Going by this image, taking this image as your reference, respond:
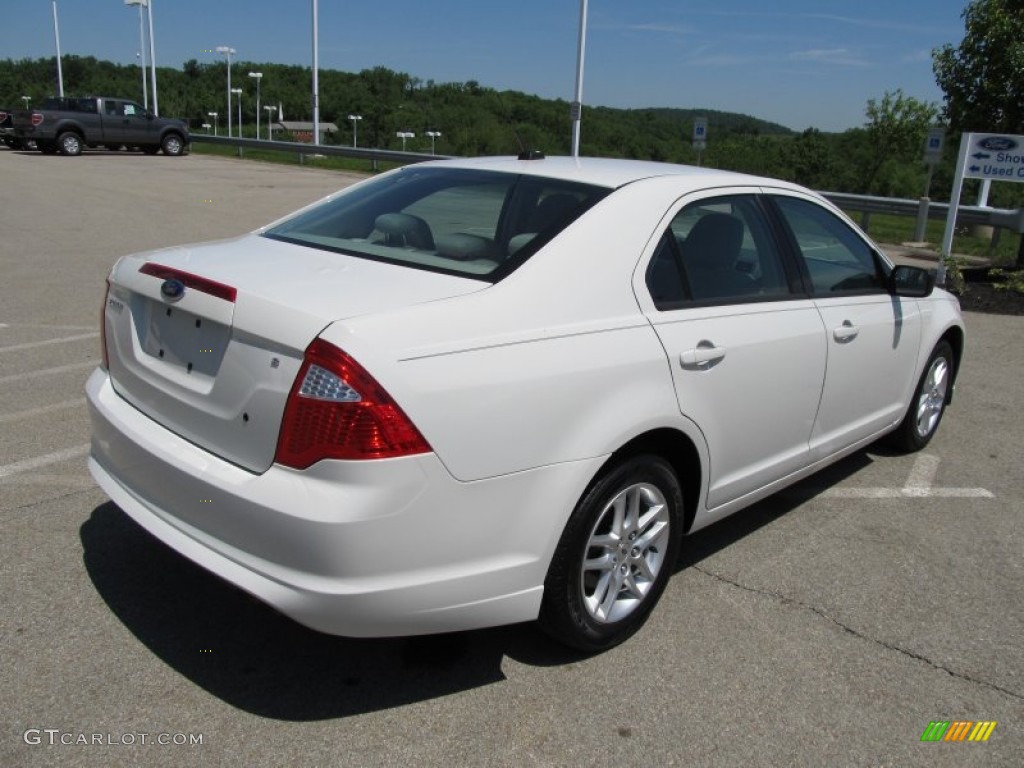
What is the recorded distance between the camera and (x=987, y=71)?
50.2 feet

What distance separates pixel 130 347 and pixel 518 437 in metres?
1.42

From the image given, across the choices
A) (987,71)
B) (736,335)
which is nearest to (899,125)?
(987,71)

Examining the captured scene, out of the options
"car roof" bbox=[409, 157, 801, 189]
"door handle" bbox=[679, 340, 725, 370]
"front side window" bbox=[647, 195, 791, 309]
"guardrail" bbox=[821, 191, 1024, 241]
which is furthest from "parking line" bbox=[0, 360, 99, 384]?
"guardrail" bbox=[821, 191, 1024, 241]

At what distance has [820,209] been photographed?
4332mm

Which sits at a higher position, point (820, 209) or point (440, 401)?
point (820, 209)

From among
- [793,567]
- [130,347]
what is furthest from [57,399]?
[793,567]

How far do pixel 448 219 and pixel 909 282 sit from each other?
239 cm

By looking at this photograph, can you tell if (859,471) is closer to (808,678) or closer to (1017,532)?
(1017,532)

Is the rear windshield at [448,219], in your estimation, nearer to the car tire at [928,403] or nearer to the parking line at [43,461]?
the parking line at [43,461]

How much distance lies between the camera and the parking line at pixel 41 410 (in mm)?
5066

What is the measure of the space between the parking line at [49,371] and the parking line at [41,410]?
670mm

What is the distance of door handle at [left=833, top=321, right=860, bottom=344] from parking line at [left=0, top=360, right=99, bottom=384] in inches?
187

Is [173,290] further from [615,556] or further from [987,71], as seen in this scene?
[987,71]

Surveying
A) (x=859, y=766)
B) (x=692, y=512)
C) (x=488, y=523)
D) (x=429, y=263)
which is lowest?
(x=859, y=766)
